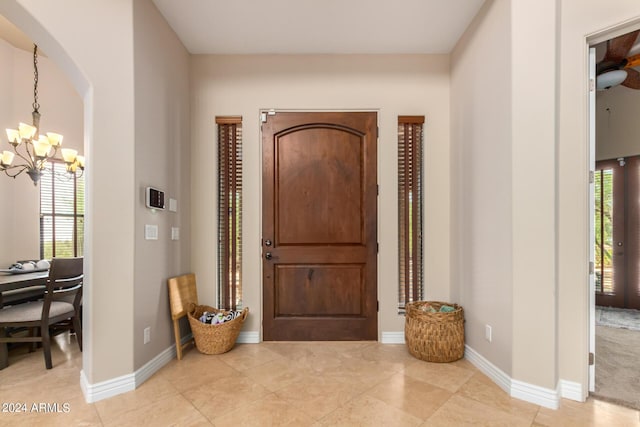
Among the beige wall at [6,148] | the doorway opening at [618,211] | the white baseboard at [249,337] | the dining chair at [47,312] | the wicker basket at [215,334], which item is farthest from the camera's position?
the doorway opening at [618,211]

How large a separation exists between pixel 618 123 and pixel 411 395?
5.04m

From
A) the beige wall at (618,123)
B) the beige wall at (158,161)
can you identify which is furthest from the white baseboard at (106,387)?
the beige wall at (618,123)

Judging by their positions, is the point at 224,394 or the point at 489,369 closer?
the point at 224,394

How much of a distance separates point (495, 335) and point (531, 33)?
212 cm

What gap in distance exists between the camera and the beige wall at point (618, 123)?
4.12 m

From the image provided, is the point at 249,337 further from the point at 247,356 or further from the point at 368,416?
the point at 368,416

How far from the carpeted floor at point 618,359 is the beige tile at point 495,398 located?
1.79ft

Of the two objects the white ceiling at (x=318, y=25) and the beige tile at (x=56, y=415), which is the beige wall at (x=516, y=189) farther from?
the beige tile at (x=56, y=415)

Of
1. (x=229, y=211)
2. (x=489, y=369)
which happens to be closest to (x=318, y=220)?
(x=229, y=211)

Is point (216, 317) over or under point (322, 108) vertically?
under

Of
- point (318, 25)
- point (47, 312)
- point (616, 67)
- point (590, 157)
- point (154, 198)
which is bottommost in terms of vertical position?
point (47, 312)

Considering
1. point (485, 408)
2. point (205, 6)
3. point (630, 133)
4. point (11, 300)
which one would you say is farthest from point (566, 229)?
point (11, 300)

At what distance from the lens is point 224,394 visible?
2.01m

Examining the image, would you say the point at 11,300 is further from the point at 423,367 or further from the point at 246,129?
the point at 423,367
